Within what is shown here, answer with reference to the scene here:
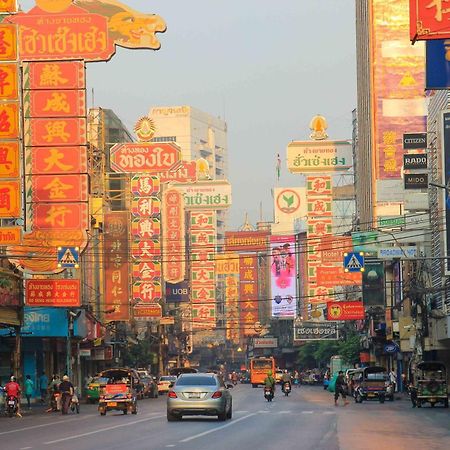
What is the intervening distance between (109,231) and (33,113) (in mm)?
36946

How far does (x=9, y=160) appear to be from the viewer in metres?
50.9

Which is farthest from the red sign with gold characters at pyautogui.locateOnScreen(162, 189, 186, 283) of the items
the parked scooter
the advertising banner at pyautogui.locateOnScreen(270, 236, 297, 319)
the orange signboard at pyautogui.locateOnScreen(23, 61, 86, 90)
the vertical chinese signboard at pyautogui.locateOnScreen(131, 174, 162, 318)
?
the orange signboard at pyautogui.locateOnScreen(23, 61, 86, 90)

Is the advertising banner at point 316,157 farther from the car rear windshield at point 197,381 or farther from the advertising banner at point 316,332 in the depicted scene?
the car rear windshield at point 197,381

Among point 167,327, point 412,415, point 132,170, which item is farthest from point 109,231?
point 167,327

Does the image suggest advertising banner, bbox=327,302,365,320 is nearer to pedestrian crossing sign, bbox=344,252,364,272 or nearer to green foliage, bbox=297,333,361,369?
green foliage, bbox=297,333,361,369

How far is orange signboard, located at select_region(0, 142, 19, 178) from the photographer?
50.9m

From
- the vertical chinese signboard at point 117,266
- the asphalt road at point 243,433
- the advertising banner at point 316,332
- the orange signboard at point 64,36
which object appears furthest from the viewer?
the advertising banner at point 316,332

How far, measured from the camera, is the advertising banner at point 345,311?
338ft

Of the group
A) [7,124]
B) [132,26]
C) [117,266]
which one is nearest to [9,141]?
[7,124]

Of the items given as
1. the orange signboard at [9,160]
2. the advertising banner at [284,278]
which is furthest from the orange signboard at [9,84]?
the advertising banner at [284,278]

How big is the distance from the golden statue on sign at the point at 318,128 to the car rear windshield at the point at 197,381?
109m

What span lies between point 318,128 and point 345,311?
47222 millimetres

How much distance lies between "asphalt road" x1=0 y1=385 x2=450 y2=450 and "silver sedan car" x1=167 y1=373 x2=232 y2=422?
448 mm

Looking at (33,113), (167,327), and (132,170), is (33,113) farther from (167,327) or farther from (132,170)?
(167,327)
